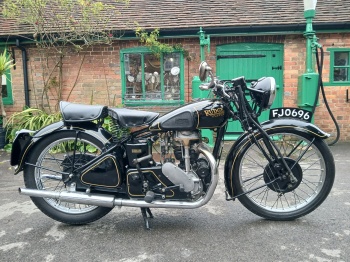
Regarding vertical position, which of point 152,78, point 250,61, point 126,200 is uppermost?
point 250,61

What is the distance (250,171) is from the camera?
4082mm

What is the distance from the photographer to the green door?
7.25 meters

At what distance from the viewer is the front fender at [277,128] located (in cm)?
276

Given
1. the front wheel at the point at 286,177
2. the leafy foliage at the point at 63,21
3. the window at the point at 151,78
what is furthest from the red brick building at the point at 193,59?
the front wheel at the point at 286,177

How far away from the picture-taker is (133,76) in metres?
7.58

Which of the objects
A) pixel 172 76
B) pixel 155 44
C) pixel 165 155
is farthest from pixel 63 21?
pixel 165 155

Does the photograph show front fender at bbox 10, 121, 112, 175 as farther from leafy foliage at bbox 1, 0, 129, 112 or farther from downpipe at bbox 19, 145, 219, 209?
leafy foliage at bbox 1, 0, 129, 112

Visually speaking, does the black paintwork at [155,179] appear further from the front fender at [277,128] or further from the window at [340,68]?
the window at [340,68]

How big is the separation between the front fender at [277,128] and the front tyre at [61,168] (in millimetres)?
1081

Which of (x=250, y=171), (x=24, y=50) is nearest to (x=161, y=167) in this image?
(x=250, y=171)

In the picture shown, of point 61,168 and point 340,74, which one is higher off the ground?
point 340,74

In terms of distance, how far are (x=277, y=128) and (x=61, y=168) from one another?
1.90 metres

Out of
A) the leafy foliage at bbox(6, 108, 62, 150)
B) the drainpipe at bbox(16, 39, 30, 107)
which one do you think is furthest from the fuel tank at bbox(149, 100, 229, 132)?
the drainpipe at bbox(16, 39, 30, 107)

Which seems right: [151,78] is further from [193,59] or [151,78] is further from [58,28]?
[58,28]
